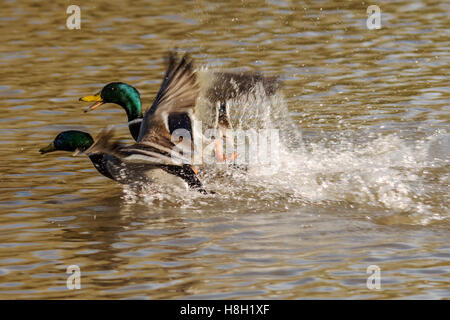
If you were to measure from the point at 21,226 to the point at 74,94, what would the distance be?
405cm

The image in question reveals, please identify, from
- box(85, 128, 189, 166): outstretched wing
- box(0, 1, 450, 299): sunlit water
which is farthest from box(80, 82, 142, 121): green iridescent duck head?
box(85, 128, 189, 166): outstretched wing

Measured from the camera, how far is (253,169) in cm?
877

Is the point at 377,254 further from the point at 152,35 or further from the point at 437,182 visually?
the point at 152,35

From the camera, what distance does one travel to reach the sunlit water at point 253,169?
648cm

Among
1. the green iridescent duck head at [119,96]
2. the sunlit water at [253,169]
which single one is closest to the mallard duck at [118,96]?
the green iridescent duck head at [119,96]

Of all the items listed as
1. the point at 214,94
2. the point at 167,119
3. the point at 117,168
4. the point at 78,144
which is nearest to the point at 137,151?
the point at 167,119

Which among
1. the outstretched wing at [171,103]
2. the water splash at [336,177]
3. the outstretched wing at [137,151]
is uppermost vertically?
the outstretched wing at [171,103]

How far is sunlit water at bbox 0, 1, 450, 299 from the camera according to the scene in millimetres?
6477

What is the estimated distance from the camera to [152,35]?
13.8 metres

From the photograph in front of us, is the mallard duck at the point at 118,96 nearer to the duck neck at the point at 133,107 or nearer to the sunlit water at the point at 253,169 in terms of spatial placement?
the duck neck at the point at 133,107

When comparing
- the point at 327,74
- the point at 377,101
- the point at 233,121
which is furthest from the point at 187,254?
the point at 327,74

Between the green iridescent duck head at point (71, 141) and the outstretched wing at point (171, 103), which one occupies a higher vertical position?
the outstretched wing at point (171, 103)

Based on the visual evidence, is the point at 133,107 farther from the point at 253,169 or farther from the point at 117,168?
the point at 253,169

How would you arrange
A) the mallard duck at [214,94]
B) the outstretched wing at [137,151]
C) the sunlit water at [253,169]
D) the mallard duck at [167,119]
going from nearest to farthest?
the sunlit water at [253,169], the outstretched wing at [137,151], the mallard duck at [167,119], the mallard duck at [214,94]
